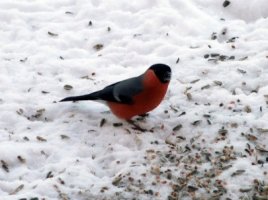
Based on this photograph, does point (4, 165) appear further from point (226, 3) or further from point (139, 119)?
point (226, 3)

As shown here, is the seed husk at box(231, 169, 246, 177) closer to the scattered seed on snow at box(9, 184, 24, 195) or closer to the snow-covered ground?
the snow-covered ground

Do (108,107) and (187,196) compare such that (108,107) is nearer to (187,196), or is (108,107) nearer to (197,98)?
(197,98)

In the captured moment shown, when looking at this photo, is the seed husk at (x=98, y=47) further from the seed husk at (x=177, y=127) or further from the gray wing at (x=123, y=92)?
the seed husk at (x=177, y=127)

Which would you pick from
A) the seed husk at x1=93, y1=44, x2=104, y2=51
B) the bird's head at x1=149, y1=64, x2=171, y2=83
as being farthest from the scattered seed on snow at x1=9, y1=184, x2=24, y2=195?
the seed husk at x1=93, y1=44, x2=104, y2=51

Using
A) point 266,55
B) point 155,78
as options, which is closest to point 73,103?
point 155,78

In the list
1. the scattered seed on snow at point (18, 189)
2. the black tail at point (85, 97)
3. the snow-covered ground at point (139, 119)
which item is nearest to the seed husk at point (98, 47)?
the snow-covered ground at point (139, 119)

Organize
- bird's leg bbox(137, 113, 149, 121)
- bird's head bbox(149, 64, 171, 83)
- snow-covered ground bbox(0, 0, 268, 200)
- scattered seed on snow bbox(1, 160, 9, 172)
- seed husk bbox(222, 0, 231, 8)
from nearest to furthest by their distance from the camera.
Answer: snow-covered ground bbox(0, 0, 268, 200) < scattered seed on snow bbox(1, 160, 9, 172) < bird's head bbox(149, 64, 171, 83) < bird's leg bbox(137, 113, 149, 121) < seed husk bbox(222, 0, 231, 8)

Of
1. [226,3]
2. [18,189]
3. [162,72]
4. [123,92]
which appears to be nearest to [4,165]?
[18,189]
